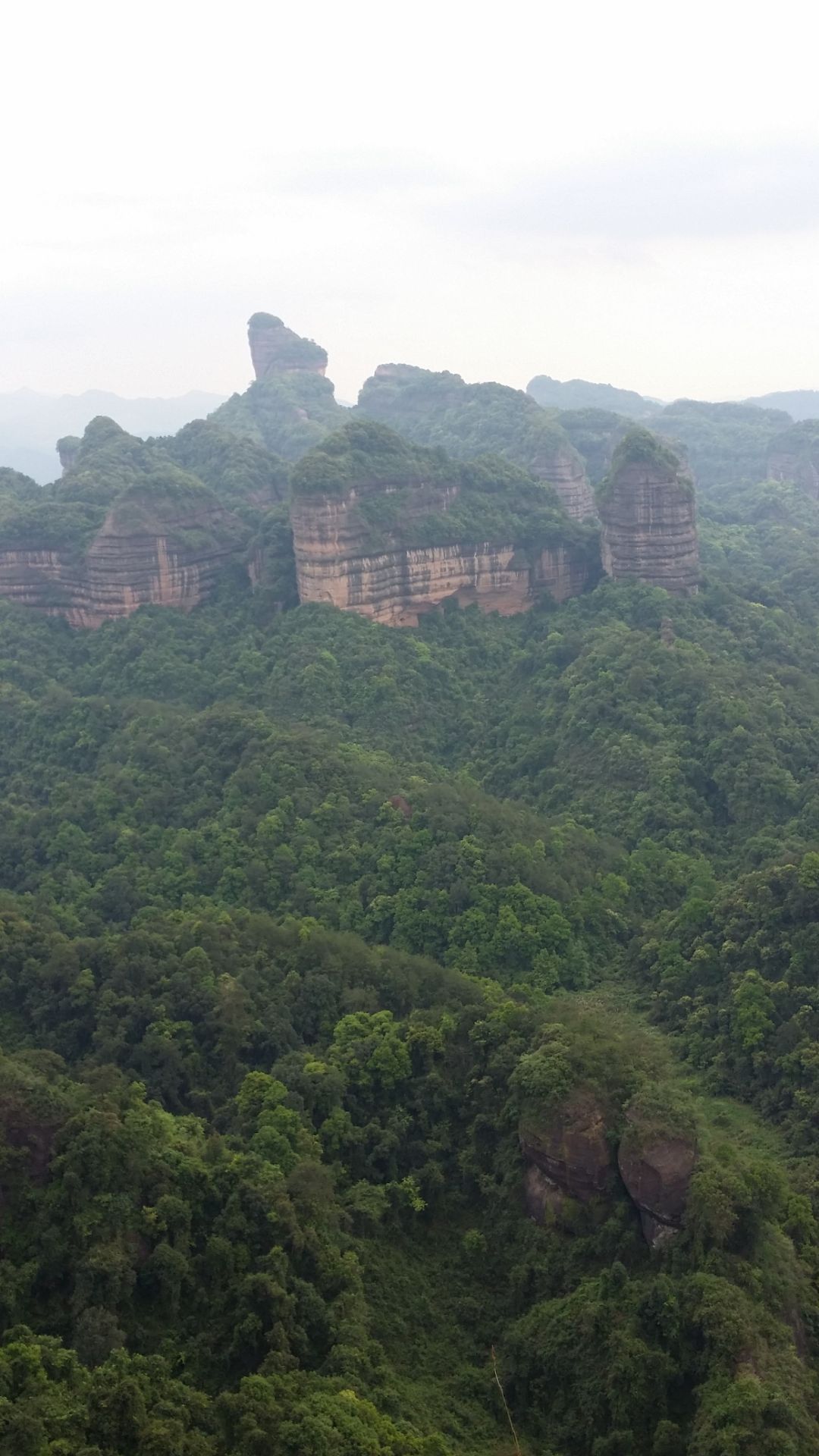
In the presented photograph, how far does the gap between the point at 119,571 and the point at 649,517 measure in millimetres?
28396

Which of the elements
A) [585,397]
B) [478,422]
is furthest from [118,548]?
[585,397]

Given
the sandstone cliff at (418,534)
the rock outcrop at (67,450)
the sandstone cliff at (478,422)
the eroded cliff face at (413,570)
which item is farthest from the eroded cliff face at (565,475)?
the rock outcrop at (67,450)

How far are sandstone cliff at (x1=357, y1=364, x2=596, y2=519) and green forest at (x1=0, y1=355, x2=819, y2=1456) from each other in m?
22.2

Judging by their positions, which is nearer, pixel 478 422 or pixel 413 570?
pixel 413 570

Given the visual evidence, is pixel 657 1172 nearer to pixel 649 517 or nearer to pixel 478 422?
pixel 649 517

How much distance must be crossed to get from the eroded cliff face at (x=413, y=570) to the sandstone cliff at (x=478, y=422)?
43.5 ft

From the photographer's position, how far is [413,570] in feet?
216

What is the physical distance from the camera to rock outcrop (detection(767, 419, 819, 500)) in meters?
115

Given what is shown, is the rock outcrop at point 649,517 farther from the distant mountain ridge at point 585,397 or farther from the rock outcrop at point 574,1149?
the distant mountain ridge at point 585,397

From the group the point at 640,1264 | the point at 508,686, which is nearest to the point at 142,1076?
the point at 640,1264

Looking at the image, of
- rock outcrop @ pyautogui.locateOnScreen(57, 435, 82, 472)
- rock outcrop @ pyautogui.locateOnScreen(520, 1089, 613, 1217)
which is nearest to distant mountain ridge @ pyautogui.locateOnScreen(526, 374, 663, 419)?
rock outcrop @ pyautogui.locateOnScreen(57, 435, 82, 472)

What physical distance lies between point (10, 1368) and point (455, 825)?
2770cm

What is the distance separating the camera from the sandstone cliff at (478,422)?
91000 mm

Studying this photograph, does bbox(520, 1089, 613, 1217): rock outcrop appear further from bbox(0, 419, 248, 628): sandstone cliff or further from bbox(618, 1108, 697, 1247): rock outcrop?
bbox(0, 419, 248, 628): sandstone cliff
